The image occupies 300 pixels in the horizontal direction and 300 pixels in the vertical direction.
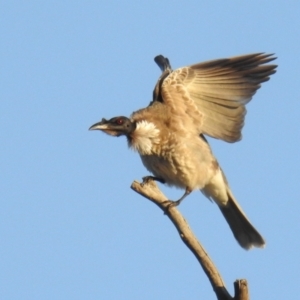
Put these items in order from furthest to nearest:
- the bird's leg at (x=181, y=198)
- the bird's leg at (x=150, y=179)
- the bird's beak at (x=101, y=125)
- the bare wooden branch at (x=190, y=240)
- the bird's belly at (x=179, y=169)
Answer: the bird's belly at (x=179, y=169)
the bird's beak at (x=101, y=125)
the bird's leg at (x=150, y=179)
the bird's leg at (x=181, y=198)
the bare wooden branch at (x=190, y=240)

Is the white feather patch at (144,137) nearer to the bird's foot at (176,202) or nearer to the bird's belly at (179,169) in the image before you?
the bird's belly at (179,169)

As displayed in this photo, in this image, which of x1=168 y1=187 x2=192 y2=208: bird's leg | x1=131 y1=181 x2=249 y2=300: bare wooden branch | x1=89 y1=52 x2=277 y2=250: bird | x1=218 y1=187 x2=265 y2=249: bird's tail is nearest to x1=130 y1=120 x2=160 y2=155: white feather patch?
x1=89 y1=52 x2=277 y2=250: bird

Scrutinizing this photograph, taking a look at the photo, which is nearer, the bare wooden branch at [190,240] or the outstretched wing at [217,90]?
the bare wooden branch at [190,240]

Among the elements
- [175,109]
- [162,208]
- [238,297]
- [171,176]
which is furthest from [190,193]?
[238,297]

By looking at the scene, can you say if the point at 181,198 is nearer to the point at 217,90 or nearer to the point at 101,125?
the point at 101,125

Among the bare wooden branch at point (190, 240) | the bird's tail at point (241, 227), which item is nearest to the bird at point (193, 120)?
the bird's tail at point (241, 227)

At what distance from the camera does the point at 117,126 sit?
11016 mm

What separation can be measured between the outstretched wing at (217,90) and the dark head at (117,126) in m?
0.70

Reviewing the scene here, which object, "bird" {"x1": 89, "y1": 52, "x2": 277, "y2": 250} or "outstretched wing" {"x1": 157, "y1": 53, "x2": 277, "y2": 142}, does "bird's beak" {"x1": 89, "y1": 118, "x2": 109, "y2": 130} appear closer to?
"bird" {"x1": 89, "y1": 52, "x2": 277, "y2": 250}

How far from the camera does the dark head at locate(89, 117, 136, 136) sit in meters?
10.9

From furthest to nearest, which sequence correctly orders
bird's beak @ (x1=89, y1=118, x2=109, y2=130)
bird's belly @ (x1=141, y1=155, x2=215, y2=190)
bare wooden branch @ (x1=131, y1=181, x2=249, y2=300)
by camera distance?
bird's belly @ (x1=141, y1=155, x2=215, y2=190)
bird's beak @ (x1=89, y1=118, x2=109, y2=130)
bare wooden branch @ (x1=131, y1=181, x2=249, y2=300)

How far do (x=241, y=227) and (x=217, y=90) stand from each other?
75.9 inches

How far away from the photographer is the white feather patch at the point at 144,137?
36.3 feet

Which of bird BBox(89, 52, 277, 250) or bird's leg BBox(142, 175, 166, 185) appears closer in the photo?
bird's leg BBox(142, 175, 166, 185)
